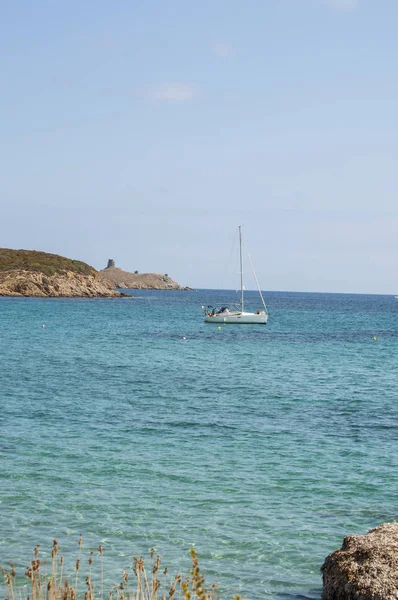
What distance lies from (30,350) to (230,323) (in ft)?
131

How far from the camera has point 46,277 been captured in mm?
172375

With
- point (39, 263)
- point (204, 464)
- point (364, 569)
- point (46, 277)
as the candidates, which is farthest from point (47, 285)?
point (364, 569)

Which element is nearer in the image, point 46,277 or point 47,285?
point 47,285

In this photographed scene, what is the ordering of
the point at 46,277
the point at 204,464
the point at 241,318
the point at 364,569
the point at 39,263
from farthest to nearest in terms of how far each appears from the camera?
1. the point at 39,263
2. the point at 46,277
3. the point at 241,318
4. the point at 204,464
5. the point at 364,569

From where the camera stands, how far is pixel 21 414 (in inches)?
953

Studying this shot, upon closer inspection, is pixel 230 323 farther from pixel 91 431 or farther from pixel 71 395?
pixel 91 431

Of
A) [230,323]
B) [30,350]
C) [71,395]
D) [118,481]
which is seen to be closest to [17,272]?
[230,323]

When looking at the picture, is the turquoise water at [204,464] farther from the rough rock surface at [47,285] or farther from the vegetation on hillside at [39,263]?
the vegetation on hillside at [39,263]

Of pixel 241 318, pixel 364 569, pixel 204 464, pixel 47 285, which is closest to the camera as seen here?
pixel 364 569

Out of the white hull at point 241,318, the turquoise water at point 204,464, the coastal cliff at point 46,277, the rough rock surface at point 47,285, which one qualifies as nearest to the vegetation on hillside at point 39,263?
the coastal cliff at point 46,277

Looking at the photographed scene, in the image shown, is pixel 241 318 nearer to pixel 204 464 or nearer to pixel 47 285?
pixel 204 464

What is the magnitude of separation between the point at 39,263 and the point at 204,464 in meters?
170

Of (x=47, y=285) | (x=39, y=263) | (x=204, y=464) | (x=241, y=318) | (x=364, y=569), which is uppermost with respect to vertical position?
(x=39, y=263)

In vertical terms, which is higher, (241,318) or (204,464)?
(241,318)
